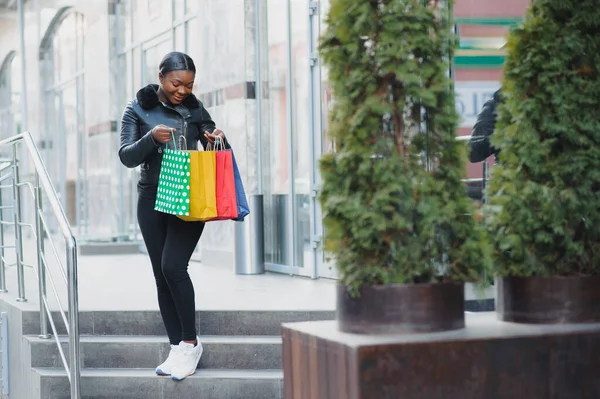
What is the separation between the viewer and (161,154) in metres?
5.14

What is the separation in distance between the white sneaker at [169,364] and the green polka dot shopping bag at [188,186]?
0.83 metres

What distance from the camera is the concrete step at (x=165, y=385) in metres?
5.45

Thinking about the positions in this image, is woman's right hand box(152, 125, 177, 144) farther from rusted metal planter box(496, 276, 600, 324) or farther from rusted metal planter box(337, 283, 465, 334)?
rusted metal planter box(496, 276, 600, 324)

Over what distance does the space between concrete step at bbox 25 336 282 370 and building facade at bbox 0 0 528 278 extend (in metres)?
1.03

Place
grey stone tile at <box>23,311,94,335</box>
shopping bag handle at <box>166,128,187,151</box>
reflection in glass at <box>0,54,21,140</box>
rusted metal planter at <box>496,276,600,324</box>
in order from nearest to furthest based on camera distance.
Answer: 1. rusted metal planter at <box>496,276,600,324</box>
2. shopping bag handle at <box>166,128,187,151</box>
3. grey stone tile at <box>23,311,94,335</box>
4. reflection in glass at <box>0,54,21,140</box>

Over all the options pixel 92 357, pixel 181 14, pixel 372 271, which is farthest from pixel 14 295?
pixel 181 14

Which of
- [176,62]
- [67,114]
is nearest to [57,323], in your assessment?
[176,62]

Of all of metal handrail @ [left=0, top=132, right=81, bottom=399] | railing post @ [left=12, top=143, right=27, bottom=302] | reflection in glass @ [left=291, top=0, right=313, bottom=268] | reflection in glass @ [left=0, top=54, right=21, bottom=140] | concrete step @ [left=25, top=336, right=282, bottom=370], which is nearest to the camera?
metal handrail @ [left=0, top=132, right=81, bottom=399]

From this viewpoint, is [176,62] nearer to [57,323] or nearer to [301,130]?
[57,323]

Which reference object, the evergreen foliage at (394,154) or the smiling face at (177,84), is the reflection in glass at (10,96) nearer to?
the smiling face at (177,84)

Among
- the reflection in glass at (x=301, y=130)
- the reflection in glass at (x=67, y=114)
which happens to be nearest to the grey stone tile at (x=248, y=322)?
the reflection in glass at (x=301, y=130)

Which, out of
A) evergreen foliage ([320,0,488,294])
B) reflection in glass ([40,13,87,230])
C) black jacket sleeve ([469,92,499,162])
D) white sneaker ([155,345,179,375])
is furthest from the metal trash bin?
reflection in glass ([40,13,87,230])

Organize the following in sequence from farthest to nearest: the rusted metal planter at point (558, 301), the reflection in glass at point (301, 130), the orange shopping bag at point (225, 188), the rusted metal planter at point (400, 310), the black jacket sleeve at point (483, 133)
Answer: the reflection in glass at point (301, 130) < the black jacket sleeve at point (483, 133) < the orange shopping bag at point (225, 188) < the rusted metal planter at point (558, 301) < the rusted metal planter at point (400, 310)

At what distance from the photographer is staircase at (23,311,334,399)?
17.9 feet
